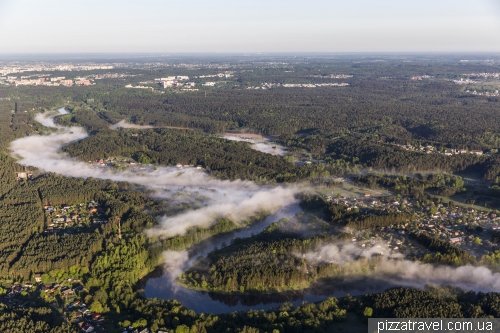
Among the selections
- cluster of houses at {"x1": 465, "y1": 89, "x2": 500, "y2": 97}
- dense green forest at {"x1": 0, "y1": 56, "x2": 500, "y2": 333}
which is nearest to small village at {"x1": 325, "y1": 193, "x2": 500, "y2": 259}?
dense green forest at {"x1": 0, "y1": 56, "x2": 500, "y2": 333}

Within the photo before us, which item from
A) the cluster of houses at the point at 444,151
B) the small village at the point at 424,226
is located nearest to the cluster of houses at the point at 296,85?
the cluster of houses at the point at 444,151

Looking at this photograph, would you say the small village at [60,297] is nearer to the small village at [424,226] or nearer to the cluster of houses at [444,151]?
the small village at [424,226]

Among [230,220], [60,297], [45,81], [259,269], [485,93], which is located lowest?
[60,297]

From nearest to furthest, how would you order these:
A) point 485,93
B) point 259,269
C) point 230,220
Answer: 1. point 259,269
2. point 230,220
3. point 485,93

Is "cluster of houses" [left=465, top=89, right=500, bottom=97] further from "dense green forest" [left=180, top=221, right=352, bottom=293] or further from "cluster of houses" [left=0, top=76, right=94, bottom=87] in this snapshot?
"cluster of houses" [left=0, top=76, right=94, bottom=87]

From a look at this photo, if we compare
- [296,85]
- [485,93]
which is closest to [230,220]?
[485,93]

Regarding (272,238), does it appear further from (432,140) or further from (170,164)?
(432,140)

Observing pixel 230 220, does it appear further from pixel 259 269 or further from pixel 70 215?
pixel 70 215
